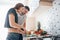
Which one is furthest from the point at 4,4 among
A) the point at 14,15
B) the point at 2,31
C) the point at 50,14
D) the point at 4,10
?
the point at 50,14

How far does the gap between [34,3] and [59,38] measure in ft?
2.41

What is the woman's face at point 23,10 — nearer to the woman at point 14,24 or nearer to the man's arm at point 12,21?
the woman at point 14,24

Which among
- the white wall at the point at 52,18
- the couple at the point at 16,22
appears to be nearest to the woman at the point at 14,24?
the couple at the point at 16,22

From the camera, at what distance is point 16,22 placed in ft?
5.24

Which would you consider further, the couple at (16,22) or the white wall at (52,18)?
the white wall at (52,18)

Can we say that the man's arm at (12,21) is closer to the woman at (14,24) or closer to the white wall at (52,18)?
the woman at (14,24)

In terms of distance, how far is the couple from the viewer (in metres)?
1.55

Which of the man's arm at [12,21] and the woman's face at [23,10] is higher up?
the woman's face at [23,10]

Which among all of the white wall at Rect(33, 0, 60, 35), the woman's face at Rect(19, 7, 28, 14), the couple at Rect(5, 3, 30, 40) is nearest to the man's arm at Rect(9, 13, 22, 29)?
the couple at Rect(5, 3, 30, 40)

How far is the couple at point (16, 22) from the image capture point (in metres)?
1.55

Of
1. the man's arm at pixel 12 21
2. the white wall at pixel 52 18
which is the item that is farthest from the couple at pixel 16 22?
the white wall at pixel 52 18

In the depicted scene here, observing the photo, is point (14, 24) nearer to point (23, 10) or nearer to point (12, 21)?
point (12, 21)

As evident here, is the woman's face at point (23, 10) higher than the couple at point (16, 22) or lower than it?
higher

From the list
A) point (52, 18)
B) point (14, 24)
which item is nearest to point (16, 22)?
point (14, 24)
